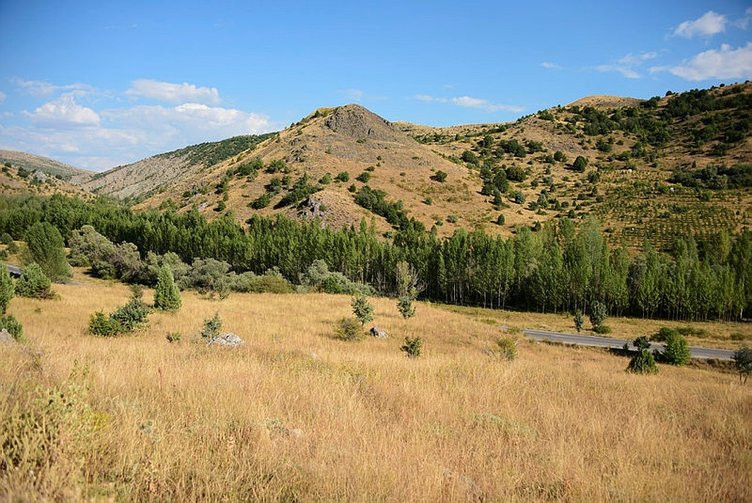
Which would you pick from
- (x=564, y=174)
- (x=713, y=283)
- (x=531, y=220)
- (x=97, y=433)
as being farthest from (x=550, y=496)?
(x=564, y=174)

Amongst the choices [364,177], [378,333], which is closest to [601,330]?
[378,333]

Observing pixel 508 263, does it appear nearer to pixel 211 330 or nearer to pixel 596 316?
pixel 596 316

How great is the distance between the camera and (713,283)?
5425 centimetres

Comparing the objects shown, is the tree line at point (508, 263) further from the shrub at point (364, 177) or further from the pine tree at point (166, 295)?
the pine tree at point (166, 295)

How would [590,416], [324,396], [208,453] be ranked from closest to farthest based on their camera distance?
[208,453], [324,396], [590,416]

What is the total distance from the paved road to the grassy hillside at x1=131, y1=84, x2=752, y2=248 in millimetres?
49034

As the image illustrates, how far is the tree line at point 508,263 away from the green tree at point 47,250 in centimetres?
2270

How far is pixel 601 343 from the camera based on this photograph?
3612 cm

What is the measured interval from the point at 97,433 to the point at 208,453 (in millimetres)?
952

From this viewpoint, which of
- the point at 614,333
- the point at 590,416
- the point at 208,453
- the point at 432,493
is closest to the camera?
the point at 432,493

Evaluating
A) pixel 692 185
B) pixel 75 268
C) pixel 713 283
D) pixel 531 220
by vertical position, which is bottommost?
pixel 75 268

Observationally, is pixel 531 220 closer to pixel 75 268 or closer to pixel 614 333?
pixel 614 333

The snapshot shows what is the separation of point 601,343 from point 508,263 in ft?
88.4

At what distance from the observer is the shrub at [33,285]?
1107 inches
